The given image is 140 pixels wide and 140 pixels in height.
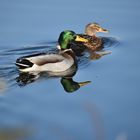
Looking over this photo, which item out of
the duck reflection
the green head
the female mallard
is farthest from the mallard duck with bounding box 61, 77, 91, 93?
the green head

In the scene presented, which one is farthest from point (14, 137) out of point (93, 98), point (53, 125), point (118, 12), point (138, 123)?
point (118, 12)

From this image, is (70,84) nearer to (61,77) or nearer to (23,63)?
(61,77)

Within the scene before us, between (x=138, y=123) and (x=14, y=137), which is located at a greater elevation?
(x=14, y=137)

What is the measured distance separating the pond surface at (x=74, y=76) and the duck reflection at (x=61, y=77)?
0.08m

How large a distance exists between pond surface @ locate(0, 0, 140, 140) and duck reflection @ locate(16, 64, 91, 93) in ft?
0.25

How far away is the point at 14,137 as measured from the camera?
3.06 m

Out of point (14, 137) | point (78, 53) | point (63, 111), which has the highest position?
point (14, 137)

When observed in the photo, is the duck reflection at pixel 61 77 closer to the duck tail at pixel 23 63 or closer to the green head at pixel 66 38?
the duck tail at pixel 23 63

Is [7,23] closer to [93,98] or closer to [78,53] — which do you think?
[78,53]

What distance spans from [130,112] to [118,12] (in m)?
5.18

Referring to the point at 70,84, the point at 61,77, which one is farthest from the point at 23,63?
the point at 70,84

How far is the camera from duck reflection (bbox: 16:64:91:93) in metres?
7.93

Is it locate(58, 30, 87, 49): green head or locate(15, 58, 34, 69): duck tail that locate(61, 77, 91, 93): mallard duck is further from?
locate(58, 30, 87, 49): green head

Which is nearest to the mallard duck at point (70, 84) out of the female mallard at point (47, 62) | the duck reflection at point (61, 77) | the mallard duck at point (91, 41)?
the duck reflection at point (61, 77)
